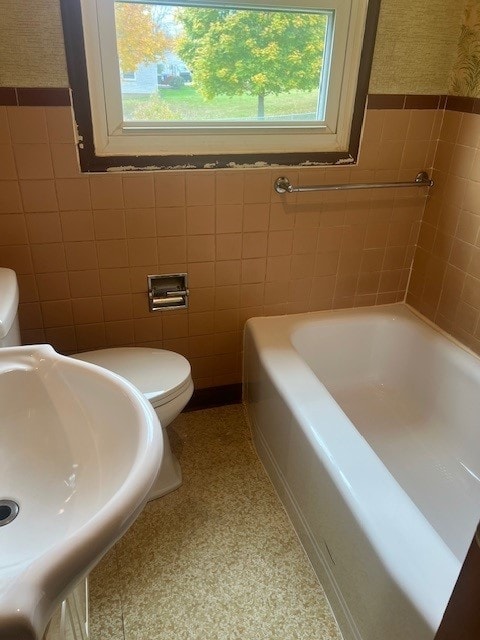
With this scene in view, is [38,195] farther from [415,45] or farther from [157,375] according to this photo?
[415,45]

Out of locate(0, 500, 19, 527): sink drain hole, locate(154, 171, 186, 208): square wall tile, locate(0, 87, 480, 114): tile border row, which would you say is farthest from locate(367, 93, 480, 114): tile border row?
locate(0, 500, 19, 527): sink drain hole

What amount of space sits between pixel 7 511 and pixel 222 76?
1.35m

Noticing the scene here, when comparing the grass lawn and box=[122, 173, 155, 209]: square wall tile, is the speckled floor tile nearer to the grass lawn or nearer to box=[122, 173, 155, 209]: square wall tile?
box=[122, 173, 155, 209]: square wall tile

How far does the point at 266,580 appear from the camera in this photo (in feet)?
4.45

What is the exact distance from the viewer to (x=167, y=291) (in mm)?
1727

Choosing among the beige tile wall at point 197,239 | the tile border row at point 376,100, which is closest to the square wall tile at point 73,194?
the beige tile wall at point 197,239

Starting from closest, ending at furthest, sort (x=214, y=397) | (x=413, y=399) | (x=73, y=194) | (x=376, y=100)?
(x=73, y=194) < (x=376, y=100) < (x=413, y=399) < (x=214, y=397)

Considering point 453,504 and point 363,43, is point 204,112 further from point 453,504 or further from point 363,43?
point 453,504

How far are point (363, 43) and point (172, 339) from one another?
1221 mm

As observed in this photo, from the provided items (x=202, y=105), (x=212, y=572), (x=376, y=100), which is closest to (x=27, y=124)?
(x=202, y=105)

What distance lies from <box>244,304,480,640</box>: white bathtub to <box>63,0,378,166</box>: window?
0.71 m

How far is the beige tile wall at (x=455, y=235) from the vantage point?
1627mm

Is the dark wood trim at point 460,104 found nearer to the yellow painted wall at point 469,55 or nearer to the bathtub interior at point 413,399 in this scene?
the yellow painted wall at point 469,55

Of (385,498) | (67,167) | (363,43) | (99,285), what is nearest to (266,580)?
(385,498)
